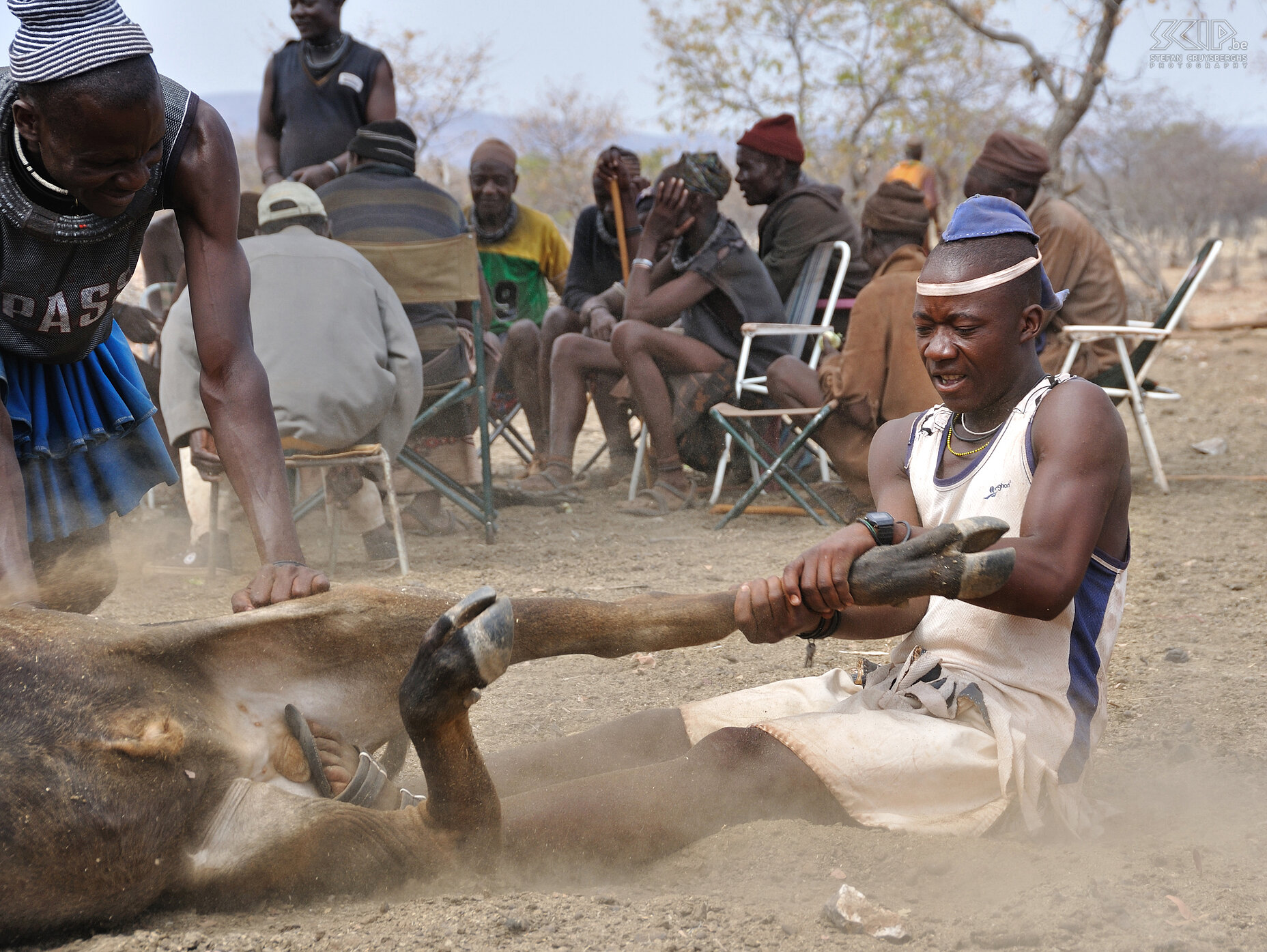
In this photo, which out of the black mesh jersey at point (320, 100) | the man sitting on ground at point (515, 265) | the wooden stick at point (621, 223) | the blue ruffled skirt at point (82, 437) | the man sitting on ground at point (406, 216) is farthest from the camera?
the wooden stick at point (621, 223)

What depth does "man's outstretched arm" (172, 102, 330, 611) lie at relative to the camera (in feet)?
7.40

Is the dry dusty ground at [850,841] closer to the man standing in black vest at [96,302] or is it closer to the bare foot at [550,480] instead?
the man standing in black vest at [96,302]

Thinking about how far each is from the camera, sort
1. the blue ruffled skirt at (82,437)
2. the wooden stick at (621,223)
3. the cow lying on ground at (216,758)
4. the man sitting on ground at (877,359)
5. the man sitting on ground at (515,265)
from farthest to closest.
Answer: the wooden stick at (621,223), the man sitting on ground at (515,265), the man sitting on ground at (877,359), the blue ruffled skirt at (82,437), the cow lying on ground at (216,758)

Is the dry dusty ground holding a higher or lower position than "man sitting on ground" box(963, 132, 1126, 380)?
lower

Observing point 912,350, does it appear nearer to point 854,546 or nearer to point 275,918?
point 854,546

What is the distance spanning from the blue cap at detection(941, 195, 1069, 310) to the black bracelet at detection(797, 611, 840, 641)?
75 centimetres

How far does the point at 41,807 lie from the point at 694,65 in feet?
63.9

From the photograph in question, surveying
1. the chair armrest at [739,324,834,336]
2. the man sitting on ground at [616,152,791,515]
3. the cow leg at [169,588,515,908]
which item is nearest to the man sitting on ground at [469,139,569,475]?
the man sitting on ground at [616,152,791,515]

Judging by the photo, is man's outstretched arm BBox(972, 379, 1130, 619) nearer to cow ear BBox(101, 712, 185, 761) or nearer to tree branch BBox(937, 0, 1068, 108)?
cow ear BBox(101, 712, 185, 761)

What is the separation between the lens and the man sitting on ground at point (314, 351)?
4480mm

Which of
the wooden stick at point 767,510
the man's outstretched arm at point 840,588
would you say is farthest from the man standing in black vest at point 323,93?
the man's outstretched arm at point 840,588

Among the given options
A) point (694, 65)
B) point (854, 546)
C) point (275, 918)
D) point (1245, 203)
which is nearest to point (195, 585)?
point (275, 918)

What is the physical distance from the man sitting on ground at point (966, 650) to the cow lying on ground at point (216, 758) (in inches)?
6.5

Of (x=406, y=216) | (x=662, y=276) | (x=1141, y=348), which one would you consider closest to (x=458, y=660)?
(x=406, y=216)
